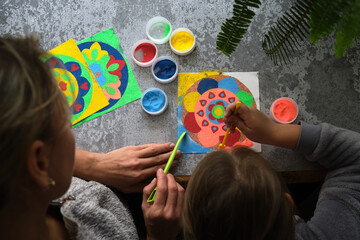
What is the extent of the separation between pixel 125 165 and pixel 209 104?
317 millimetres

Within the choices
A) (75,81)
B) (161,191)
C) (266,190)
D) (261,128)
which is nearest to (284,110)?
(261,128)

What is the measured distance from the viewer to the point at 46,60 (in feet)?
1.71

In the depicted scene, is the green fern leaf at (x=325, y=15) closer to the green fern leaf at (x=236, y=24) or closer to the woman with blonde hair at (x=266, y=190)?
the green fern leaf at (x=236, y=24)

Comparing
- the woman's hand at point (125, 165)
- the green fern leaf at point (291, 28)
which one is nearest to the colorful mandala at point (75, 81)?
the woman's hand at point (125, 165)

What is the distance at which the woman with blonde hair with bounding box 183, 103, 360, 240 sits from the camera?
0.55 m

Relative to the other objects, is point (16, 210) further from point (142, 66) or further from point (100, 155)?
point (142, 66)

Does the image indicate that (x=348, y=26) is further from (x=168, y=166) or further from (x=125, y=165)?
(x=125, y=165)

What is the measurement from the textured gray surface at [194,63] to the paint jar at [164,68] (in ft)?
0.08

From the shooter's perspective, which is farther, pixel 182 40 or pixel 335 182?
pixel 182 40

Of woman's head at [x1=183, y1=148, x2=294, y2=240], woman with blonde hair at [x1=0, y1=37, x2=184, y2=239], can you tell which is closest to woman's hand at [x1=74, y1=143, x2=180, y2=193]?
woman with blonde hair at [x1=0, y1=37, x2=184, y2=239]

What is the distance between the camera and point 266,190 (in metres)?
0.56

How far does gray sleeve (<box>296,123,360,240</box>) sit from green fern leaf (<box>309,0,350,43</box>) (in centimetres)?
28

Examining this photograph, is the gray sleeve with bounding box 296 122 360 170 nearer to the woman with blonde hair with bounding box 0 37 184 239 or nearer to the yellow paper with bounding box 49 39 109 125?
the woman with blonde hair with bounding box 0 37 184 239

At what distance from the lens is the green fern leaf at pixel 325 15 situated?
0.53 m
